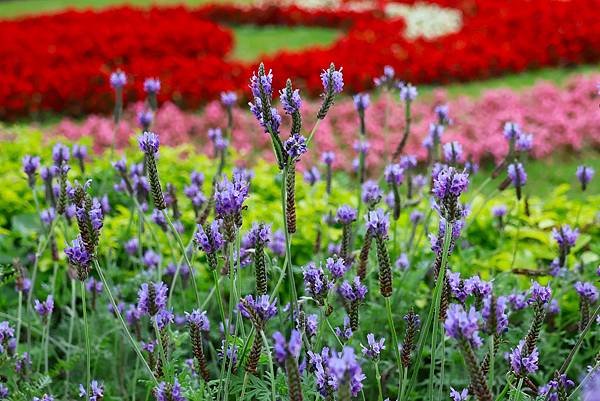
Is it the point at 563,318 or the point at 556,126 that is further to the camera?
the point at 556,126

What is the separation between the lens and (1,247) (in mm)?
4078

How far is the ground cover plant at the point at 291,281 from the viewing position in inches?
71.5

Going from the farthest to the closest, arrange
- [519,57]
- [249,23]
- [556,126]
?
[249,23] < [519,57] < [556,126]

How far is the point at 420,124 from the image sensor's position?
718 centimetres

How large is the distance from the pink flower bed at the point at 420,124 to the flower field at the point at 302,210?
3 cm

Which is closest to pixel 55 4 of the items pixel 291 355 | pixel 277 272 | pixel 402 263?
pixel 277 272

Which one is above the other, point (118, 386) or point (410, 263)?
point (410, 263)

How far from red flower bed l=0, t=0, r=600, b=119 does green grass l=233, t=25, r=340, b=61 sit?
0.44m

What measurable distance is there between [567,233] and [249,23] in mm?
10705

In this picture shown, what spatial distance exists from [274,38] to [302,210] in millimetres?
8036

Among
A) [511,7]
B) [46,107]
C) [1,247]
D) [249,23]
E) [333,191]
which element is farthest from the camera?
[249,23]

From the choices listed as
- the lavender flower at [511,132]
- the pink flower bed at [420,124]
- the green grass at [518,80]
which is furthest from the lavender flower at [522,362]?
the green grass at [518,80]

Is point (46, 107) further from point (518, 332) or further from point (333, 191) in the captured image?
point (518, 332)

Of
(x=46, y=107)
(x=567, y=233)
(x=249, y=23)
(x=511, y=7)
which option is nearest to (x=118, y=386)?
(x=567, y=233)
